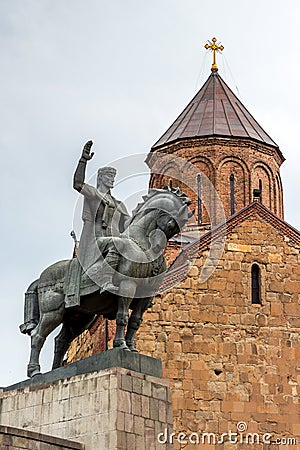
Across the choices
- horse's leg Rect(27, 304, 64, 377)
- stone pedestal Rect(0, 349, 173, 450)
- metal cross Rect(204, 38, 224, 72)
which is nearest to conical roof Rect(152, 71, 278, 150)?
metal cross Rect(204, 38, 224, 72)

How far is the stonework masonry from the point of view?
12250 mm

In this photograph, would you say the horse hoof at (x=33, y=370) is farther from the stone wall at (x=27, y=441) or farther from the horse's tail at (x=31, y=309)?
the stone wall at (x=27, y=441)

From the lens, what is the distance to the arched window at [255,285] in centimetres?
2447

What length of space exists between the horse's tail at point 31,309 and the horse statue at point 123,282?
2 centimetres

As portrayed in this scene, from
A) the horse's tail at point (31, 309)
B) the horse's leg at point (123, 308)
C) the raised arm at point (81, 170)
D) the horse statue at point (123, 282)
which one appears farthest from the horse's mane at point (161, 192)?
the horse's tail at point (31, 309)

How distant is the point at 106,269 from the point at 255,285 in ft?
39.5

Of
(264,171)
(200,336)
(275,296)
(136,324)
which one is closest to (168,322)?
(200,336)

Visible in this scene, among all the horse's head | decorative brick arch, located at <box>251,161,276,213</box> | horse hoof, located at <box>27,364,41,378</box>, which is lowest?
horse hoof, located at <box>27,364,41,378</box>

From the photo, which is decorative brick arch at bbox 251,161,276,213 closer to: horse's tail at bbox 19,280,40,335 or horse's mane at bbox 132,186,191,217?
horse's mane at bbox 132,186,191,217

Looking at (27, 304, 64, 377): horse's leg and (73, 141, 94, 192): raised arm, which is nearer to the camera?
(73, 141, 94, 192): raised arm

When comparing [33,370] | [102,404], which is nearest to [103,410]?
[102,404]

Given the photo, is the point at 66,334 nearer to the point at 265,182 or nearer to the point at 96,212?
the point at 96,212

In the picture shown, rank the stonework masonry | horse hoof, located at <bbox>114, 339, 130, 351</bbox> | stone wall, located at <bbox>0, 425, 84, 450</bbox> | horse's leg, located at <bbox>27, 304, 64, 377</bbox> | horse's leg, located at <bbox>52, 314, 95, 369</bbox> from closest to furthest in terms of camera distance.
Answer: stone wall, located at <bbox>0, 425, 84, 450</bbox> < the stonework masonry < horse hoof, located at <bbox>114, 339, 130, 351</bbox> < horse's leg, located at <bbox>27, 304, 64, 377</bbox> < horse's leg, located at <bbox>52, 314, 95, 369</bbox>

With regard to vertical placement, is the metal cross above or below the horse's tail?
above
